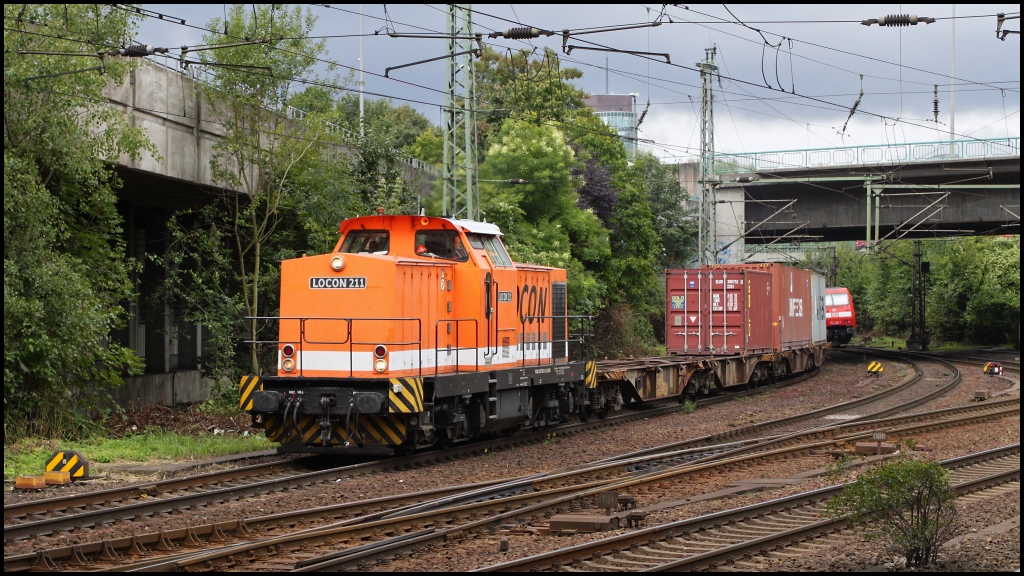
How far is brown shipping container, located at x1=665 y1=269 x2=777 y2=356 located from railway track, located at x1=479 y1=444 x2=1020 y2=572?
13613 millimetres

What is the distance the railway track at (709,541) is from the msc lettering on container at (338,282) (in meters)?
5.91

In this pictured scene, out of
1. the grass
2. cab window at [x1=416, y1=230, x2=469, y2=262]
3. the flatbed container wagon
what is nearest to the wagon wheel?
the flatbed container wagon

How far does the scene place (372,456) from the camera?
47.4 feet

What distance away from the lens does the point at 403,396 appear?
42.3 feet

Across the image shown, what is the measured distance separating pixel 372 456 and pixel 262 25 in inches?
363

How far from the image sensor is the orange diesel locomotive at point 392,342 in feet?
43.2

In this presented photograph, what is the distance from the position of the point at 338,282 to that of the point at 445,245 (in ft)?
6.00

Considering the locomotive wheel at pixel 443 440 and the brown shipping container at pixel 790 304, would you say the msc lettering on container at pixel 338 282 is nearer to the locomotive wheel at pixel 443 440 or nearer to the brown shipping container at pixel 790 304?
the locomotive wheel at pixel 443 440

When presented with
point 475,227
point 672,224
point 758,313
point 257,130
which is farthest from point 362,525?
point 672,224

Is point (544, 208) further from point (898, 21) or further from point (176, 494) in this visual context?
point (176, 494)

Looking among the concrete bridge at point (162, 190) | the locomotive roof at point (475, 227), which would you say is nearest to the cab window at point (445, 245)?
the locomotive roof at point (475, 227)

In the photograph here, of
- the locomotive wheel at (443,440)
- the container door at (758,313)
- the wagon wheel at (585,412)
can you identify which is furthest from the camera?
the container door at (758,313)

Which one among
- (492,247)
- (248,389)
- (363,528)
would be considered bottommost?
(363,528)

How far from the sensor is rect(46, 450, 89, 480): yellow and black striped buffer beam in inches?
481
